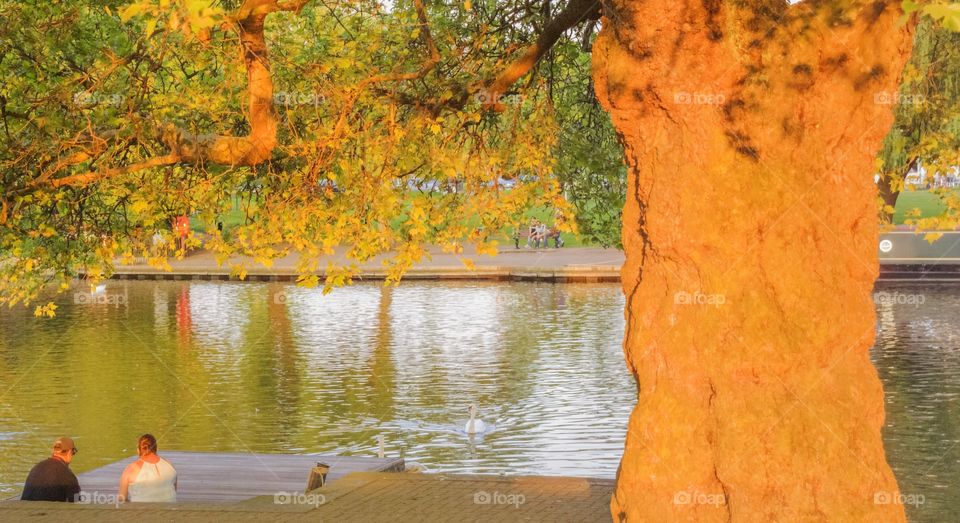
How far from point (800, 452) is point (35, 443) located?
16547 millimetres

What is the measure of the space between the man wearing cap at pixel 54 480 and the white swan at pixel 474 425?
32.5ft

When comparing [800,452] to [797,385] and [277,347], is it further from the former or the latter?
[277,347]

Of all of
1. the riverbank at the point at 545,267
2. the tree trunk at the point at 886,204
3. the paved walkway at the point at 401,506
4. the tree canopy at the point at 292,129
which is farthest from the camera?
the riverbank at the point at 545,267

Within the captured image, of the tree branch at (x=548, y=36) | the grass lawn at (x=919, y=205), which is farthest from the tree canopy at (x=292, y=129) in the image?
the grass lawn at (x=919, y=205)

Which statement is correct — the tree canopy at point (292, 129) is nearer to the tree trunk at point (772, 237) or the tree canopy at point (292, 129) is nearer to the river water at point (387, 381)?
the tree trunk at point (772, 237)

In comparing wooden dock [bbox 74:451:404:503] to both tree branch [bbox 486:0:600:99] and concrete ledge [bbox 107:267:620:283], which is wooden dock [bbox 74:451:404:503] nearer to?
tree branch [bbox 486:0:600:99]

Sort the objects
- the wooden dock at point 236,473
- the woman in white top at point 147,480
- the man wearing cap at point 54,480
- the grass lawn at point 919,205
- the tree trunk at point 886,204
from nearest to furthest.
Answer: the woman in white top at point 147,480, the man wearing cap at point 54,480, the tree trunk at point 886,204, the wooden dock at point 236,473, the grass lawn at point 919,205

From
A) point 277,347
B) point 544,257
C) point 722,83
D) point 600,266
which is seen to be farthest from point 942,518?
point 544,257

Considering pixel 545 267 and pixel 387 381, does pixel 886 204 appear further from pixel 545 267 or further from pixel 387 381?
pixel 545 267

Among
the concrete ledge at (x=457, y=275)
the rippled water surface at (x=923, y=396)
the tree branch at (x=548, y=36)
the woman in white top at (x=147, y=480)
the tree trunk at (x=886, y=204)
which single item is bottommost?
the rippled water surface at (x=923, y=396)

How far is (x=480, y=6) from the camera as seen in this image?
16.4m

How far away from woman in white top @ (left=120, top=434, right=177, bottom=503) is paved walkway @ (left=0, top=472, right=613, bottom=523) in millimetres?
557

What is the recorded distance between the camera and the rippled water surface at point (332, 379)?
A: 22391 millimetres

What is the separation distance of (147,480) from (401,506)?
104 inches
